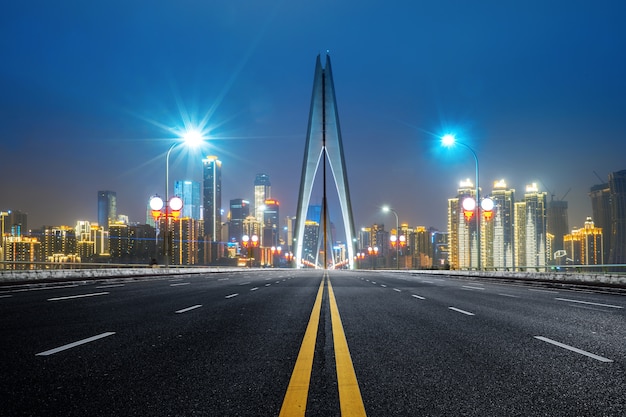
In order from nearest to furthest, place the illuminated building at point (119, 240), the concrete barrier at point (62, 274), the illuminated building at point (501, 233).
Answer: the concrete barrier at point (62, 274), the illuminated building at point (119, 240), the illuminated building at point (501, 233)

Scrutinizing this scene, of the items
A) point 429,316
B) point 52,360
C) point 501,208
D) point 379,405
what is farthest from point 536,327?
point 501,208

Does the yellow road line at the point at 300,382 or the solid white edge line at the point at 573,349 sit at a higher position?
the yellow road line at the point at 300,382

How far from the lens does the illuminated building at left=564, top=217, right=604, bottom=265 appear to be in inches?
4094

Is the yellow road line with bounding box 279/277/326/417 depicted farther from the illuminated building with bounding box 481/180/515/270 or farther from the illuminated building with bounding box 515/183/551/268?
the illuminated building with bounding box 515/183/551/268

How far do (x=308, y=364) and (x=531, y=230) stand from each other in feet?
443

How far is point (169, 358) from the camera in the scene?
5809mm

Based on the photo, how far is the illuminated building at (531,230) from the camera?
123m

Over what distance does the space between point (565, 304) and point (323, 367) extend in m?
10.4

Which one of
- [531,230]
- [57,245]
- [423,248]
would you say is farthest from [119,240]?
[423,248]

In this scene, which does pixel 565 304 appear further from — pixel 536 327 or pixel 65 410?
pixel 65 410

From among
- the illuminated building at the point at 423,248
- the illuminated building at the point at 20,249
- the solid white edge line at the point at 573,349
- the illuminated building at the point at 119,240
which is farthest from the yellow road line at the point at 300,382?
the illuminated building at the point at 423,248

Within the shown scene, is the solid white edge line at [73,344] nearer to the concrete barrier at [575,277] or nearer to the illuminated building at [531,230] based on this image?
the concrete barrier at [575,277]

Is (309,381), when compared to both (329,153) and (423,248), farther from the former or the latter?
(423,248)

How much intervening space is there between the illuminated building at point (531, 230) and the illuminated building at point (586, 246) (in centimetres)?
639
